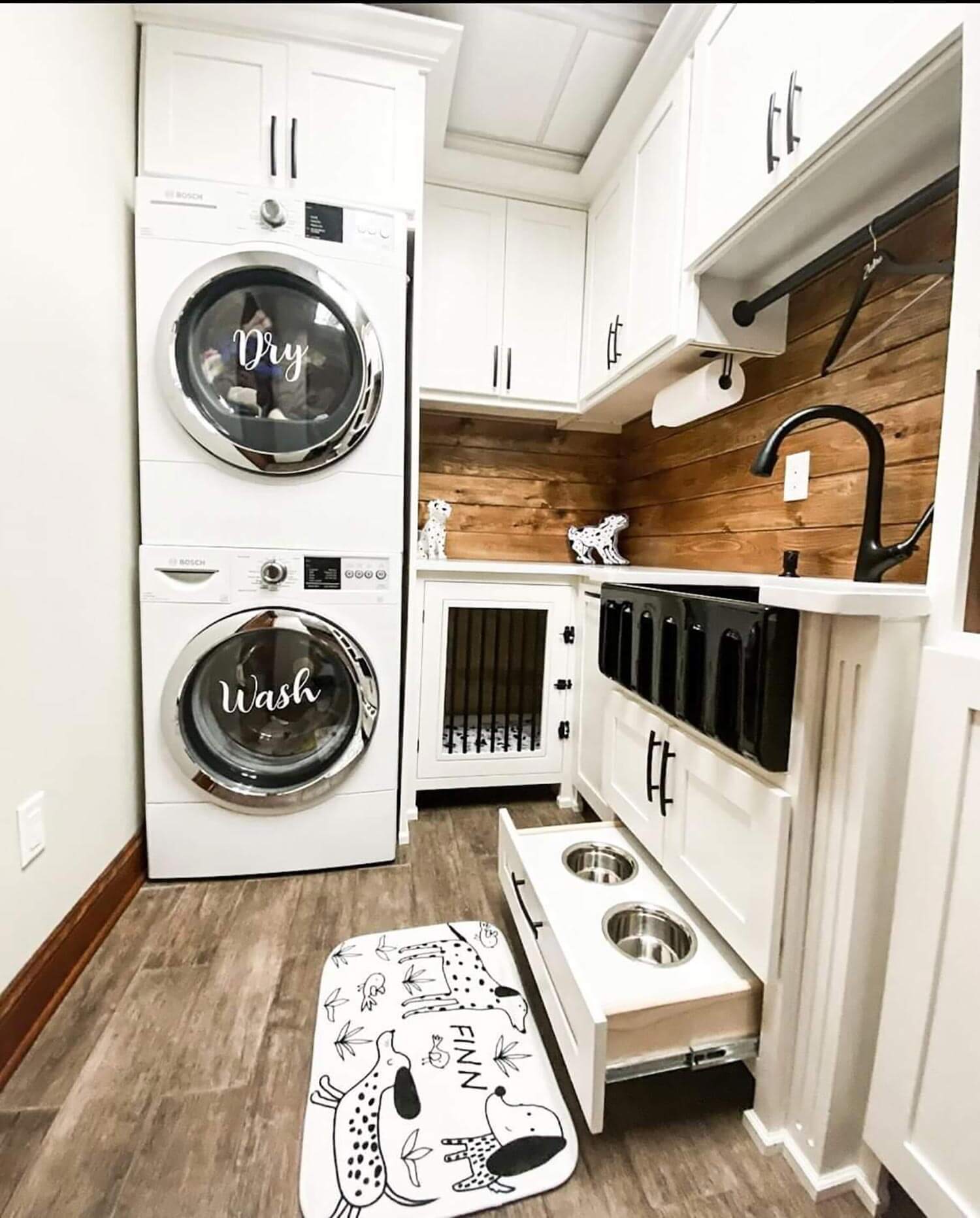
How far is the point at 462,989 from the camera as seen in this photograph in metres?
1.27

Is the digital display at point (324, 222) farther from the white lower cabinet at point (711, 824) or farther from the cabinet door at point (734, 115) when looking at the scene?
the white lower cabinet at point (711, 824)

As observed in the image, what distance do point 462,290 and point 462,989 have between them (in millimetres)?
2198

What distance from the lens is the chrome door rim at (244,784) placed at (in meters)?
1.59

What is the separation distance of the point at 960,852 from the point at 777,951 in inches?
12.7

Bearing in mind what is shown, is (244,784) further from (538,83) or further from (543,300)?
(538,83)

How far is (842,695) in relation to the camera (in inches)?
34.0

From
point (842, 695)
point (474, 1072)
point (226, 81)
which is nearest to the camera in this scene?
point (842, 695)

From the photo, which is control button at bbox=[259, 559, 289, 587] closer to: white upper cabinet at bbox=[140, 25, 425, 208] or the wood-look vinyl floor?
the wood-look vinyl floor

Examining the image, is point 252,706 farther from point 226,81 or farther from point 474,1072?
point 226,81

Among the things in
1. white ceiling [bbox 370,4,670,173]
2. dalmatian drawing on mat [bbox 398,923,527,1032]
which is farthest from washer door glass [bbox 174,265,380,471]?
dalmatian drawing on mat [bbox 398,923,527,1032]

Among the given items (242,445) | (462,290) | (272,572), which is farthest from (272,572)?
(462,290)

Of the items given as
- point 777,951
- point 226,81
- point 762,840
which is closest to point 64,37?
point 226,81

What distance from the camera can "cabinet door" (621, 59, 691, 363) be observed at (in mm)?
1547

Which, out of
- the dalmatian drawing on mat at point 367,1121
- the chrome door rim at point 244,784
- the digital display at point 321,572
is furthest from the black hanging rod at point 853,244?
the dalmatian drawing on mat at point 367,1121
